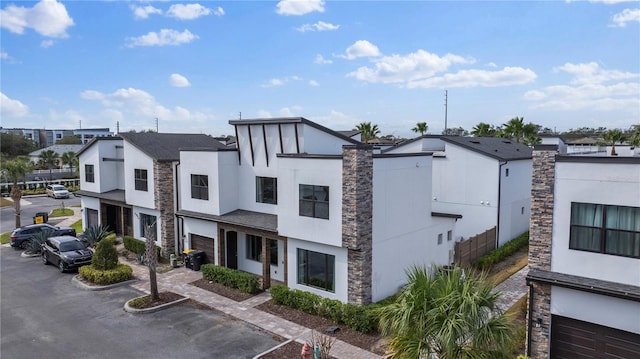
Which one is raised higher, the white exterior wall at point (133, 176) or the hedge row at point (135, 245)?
the white exterior wall at point (133, 176)

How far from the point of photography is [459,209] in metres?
26.4

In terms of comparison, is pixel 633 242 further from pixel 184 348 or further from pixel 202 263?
pixel 202 263

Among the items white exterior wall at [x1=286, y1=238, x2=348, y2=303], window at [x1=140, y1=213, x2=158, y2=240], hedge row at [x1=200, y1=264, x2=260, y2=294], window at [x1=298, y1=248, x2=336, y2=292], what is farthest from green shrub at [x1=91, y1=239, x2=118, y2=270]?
window at [x1=298, y1=248, x2=336, y2=292]

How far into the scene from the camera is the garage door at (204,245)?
915 inches

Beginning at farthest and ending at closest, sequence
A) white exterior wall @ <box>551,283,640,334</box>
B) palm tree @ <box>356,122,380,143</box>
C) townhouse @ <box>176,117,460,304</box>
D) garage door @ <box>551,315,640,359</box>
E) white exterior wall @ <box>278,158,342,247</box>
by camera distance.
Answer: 1. palm tree @ <box>356,122,380,143</box>
2. white exterior wall @ <box>278,158,342,247</box>
3. townhouse @ <box>176,117,460,304</box>
4. garage door @ <box>551,315,640,359</box>
5. white exterior wall @ <box>551,283,640,334</box>

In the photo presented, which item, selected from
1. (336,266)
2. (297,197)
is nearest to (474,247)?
(336,266)

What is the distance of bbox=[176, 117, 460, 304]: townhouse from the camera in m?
16.4

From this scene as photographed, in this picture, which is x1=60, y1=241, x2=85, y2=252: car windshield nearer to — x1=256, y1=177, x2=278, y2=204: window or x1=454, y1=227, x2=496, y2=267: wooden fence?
x1=256, y1=177, x2=278, y2=204: window

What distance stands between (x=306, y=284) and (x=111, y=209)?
66.1 feet

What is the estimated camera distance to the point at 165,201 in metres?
25.4

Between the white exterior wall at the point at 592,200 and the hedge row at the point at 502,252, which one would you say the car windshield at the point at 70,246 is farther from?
the white exterior wall at the point at 592,200

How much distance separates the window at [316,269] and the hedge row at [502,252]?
8835mm

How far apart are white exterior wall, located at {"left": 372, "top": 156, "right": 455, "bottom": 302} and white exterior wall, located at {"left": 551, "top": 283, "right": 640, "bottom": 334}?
5.13 m

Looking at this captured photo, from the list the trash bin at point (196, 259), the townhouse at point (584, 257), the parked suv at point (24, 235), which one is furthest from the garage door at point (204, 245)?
the townhouse at point (584, 257)
